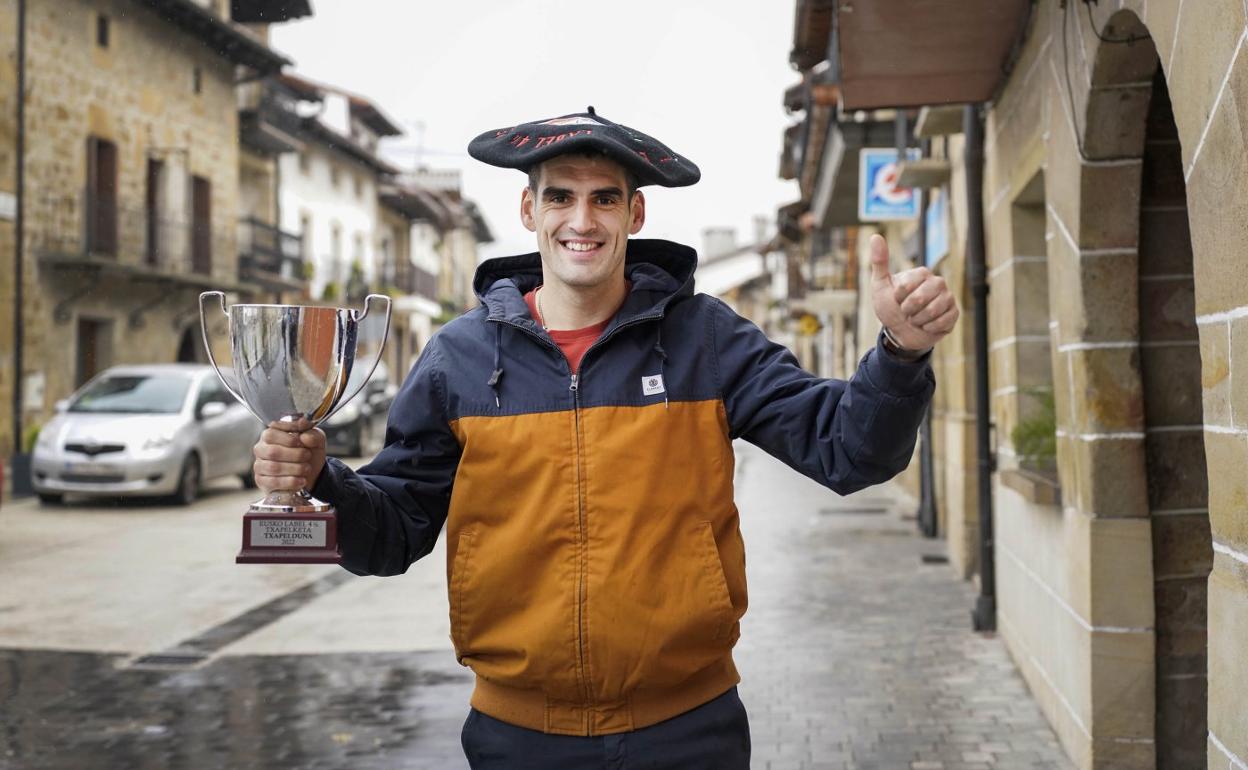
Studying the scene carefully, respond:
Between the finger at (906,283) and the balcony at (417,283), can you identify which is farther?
the balcony at (417,283)

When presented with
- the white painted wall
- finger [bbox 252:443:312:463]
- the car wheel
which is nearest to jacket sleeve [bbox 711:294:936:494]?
finger [bbox 252:443:312:463]

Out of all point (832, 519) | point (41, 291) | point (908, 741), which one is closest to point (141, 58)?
point (41, 291)

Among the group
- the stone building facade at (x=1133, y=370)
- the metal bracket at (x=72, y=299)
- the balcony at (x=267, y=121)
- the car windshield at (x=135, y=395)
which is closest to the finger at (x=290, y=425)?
the stone building facade at (x=1133, y=370)

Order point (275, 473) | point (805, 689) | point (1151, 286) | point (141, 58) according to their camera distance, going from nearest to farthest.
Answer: point (275, 473) < point (1151, 286) < point (805, 689) < point (141, 58)

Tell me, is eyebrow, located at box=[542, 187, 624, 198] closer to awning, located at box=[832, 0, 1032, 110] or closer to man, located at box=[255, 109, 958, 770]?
man, located at box=[255, 109, 958, 770]

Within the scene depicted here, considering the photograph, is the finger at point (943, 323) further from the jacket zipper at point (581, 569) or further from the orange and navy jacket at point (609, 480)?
the jacket zipper at point (581, 569)

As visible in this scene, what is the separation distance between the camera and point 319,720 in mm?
5633

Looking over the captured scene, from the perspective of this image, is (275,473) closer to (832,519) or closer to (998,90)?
(998,90)

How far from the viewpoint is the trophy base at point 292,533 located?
2.46 metres

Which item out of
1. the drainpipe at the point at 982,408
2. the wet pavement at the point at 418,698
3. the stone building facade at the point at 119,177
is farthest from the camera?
the stone building facade at the point at 119,177

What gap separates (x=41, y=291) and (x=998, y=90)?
61.2 ft

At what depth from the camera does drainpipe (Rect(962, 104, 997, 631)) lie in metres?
7.22

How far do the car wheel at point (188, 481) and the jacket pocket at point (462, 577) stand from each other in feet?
42.4

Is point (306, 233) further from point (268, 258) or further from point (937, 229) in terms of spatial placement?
point (937, 229)
